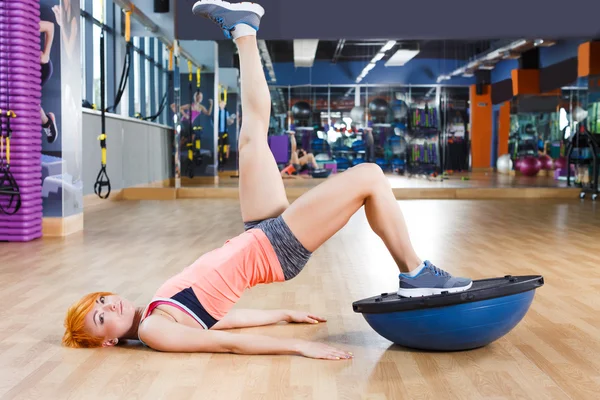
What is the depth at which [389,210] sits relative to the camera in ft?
8.73

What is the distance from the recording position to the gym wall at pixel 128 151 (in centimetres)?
917

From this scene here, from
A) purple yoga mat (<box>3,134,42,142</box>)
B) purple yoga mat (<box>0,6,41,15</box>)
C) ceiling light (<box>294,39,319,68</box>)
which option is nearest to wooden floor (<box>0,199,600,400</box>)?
purple yoga mat (<box>3,134,42,142</box>)

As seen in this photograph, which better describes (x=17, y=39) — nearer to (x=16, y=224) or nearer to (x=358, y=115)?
(x=16, y=224)

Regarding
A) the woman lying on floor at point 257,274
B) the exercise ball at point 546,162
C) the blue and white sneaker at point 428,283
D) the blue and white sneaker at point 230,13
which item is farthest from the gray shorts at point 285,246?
the exercise ball at point 546,162

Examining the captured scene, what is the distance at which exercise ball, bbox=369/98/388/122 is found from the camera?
502 inches

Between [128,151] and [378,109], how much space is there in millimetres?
4208

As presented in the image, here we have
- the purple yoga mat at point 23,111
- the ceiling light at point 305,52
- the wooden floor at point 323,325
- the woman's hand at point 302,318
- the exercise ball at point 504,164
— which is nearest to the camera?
the wooden floor at point 323,325

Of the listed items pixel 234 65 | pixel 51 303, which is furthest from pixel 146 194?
pixel 51 303

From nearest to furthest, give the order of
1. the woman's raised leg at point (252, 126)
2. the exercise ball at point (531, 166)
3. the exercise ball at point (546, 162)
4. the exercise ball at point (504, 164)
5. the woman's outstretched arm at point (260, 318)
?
1. the woman's raised leg at point (252, 126)
2. the woman's outstretched arm at point (260, 318)
3. the exercise ball at point (546, 162)
4. the exercise ball at point (531, 166)
5. the exercise ball at point (504, 164)

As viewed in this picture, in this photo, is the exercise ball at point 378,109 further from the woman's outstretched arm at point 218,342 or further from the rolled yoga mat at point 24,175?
the woman's outstretched arm at point 218,342

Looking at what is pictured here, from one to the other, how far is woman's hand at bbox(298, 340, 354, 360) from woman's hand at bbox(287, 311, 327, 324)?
0.56 meters

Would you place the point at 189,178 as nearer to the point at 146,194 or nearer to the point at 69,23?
the point at 146,194

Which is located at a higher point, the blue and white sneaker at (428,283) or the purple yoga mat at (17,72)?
the purple yoga mat at (17,72)

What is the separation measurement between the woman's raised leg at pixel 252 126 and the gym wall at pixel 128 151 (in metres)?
6.20
